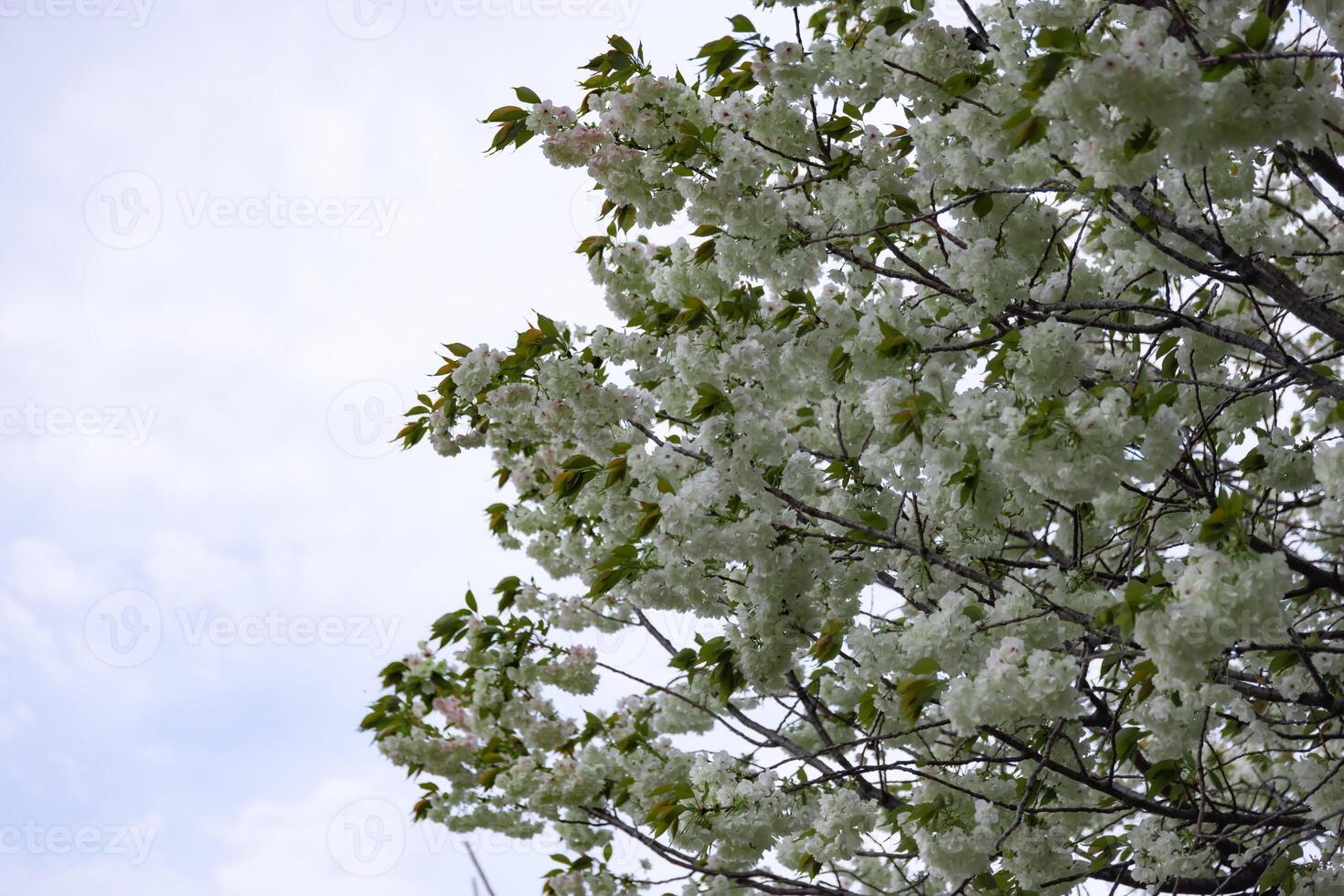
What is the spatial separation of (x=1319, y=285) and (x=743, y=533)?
7.53ft

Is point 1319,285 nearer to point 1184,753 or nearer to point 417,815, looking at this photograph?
point 1184,753

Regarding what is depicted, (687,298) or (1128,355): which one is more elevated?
(687,298)

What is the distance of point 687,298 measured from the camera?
9.98ft

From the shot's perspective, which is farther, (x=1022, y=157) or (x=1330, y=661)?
(x=1330, y=661)

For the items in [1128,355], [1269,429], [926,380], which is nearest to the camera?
[926,380]

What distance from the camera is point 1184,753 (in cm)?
316

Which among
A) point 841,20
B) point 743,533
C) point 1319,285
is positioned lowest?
point 743,533

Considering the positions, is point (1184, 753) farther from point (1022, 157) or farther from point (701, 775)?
point (1022, 157)

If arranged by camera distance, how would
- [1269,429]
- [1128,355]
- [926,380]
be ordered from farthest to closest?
[1269,429], [1128,355], [926,380]

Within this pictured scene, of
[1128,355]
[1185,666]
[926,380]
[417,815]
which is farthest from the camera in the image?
[417,815]

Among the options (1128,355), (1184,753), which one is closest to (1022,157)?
(1128,355)

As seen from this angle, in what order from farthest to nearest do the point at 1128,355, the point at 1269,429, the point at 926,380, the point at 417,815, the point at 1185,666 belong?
the point at 417,815 → the point at 1269,429 → the point at 1128,355 → the point at 926,380 → the point at 1185,666

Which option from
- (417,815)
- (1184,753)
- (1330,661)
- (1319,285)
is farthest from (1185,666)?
(417,815)

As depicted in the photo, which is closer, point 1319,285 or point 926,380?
point 926,380
